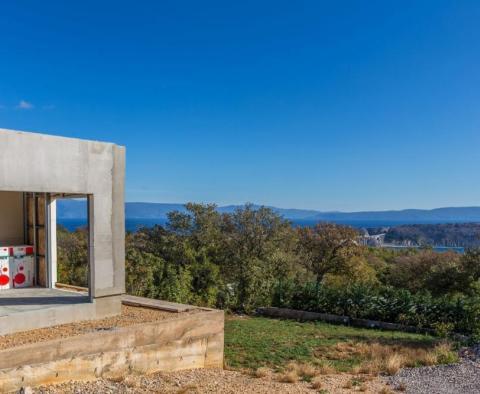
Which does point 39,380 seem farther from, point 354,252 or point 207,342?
point 354,252

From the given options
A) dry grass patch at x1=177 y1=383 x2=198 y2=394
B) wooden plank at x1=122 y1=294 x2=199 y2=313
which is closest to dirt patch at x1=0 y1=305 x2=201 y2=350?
wooden plank at x1=122 y1=294 x2=199 y2=313

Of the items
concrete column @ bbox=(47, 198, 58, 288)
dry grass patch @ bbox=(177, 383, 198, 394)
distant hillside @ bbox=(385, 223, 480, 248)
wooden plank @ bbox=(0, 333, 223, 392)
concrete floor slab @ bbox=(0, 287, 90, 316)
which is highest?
concrete column @ bbox=(47, 198, 58, 288)

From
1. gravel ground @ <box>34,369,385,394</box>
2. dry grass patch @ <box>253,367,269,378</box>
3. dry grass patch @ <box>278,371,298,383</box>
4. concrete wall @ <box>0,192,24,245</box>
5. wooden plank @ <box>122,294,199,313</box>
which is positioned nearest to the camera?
gravel ground @ <box>34,369,385,394</box>

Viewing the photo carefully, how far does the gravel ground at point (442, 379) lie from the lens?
913cm

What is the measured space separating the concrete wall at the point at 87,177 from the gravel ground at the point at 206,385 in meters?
2.41

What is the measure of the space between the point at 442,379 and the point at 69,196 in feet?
29.8

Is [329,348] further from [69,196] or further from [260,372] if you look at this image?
[69,196]

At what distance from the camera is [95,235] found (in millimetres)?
10016

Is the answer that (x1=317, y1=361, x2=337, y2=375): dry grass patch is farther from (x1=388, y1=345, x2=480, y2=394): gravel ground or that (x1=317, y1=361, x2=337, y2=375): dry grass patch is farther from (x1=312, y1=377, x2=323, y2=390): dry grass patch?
(x1=388, y1=345, x2=480, y2=394): gravel ground

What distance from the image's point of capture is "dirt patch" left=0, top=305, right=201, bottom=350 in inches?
319

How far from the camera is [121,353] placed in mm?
8742

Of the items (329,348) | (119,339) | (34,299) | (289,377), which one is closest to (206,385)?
(119,339)

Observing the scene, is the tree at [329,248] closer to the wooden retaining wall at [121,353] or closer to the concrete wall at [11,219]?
the concrete wall at [11,219]

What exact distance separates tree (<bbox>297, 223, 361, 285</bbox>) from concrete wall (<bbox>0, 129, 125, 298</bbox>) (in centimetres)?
2399
